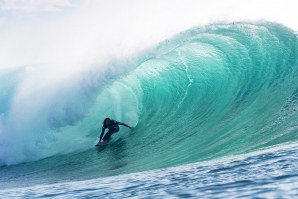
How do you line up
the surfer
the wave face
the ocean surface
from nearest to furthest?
the ocean surface < the wave face < the surfer

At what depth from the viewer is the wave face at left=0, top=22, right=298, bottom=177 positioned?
8.30 meters

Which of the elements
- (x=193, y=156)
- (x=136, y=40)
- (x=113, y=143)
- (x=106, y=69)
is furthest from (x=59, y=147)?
(x=193, y=156)

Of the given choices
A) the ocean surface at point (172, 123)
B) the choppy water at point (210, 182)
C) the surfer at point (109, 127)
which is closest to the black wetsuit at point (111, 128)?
the surfer at point (109, 127)

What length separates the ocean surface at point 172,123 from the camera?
18.4 ft

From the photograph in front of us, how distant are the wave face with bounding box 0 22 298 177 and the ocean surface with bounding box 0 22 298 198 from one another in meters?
0.03

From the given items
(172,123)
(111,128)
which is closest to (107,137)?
(111,128)

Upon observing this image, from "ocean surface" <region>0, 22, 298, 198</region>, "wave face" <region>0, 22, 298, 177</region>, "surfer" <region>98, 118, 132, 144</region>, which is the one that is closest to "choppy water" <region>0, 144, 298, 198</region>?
"ocean surface" <region>0, 22, 298, 198</region>

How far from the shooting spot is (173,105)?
39.3 ft

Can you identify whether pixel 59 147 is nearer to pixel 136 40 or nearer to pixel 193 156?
pixel 136 40

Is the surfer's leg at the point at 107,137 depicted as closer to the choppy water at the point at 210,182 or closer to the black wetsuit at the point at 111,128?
the black wetsuit at the point at 111,128

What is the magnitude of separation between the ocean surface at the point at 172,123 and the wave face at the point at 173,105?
0.11ft

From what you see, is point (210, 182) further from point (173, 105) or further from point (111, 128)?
point (173, 105)

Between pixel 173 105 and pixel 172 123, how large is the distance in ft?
4.28

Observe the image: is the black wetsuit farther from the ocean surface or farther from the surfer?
the ocean surface
